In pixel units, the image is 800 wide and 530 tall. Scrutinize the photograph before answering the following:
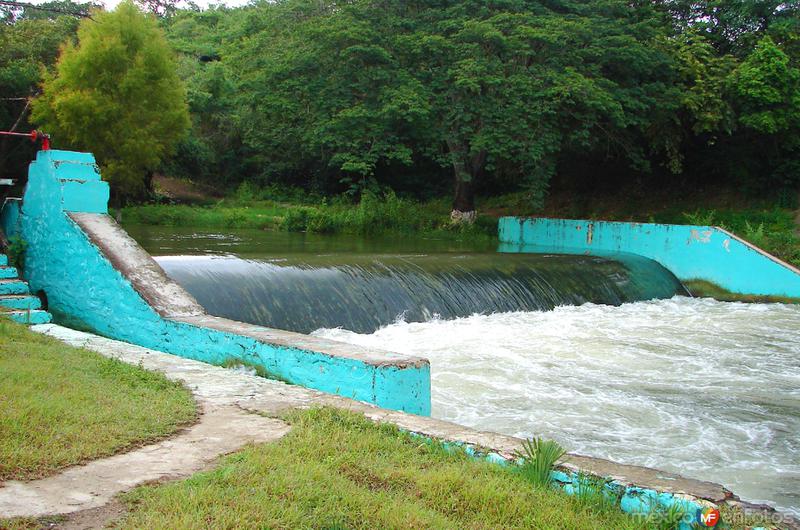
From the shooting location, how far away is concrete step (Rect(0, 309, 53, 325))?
753 cm

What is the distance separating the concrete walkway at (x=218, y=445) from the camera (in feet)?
10.9

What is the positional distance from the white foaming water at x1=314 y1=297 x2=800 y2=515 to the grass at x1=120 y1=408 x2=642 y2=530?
7.85 feet

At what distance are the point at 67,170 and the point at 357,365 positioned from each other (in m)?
5.67

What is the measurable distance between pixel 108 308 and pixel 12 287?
110 centimetres

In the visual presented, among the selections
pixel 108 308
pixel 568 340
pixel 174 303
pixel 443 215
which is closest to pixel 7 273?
pixel 108 308

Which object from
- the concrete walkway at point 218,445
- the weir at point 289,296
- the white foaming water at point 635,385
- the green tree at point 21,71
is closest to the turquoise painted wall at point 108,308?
the weir at point 289,296

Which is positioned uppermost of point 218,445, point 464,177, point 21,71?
point 21,71

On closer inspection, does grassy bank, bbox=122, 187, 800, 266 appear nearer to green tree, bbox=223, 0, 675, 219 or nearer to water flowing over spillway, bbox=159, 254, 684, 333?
Answer: green tree, bbox=223, 0, 675, 219

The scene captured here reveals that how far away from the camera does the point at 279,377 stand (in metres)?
6.12

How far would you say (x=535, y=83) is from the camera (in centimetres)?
1830

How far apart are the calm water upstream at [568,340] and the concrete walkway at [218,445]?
1.86 meters

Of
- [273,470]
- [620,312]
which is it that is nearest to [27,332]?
[273,470]

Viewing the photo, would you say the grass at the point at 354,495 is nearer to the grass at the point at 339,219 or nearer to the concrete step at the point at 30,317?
the concrete step at the point at 30,317

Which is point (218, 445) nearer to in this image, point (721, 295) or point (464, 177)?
point (721, 295)
